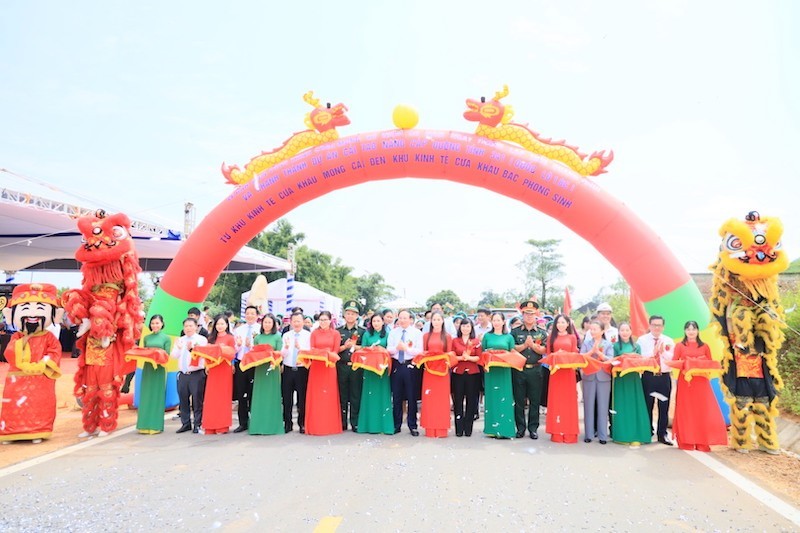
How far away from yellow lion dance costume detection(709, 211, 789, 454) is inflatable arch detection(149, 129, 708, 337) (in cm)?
164

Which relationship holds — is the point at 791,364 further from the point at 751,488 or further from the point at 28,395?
the point at 28,395

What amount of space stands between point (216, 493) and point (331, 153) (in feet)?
18.0

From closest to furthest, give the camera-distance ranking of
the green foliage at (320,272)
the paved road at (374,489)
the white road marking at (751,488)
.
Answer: the paved road at (374,489) < the white road marking at (751,488) < the green foliage at (320,272)

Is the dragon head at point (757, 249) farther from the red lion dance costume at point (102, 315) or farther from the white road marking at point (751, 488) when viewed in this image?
the red lion dance costume at point (102, 315)

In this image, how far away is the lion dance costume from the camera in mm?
5430

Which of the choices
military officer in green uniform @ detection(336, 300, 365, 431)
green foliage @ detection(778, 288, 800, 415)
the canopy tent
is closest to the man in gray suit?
green foliage @ detection(778, 288, 800, 415)

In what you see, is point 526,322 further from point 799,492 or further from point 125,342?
point 125,342

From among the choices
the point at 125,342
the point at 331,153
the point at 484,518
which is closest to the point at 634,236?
the point at 331,153

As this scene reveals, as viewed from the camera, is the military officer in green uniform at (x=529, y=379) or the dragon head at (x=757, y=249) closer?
the dragon head at (x=757, y=249)

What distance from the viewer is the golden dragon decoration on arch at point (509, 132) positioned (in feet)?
25.4

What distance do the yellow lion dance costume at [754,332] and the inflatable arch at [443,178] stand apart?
1640 mm

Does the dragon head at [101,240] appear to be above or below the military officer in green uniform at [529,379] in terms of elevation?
above

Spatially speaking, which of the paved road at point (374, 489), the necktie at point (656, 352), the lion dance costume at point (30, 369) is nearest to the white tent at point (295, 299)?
the lion dance costume at point (30, 369)

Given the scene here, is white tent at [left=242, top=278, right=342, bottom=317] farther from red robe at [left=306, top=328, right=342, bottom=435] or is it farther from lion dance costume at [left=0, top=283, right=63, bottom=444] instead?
lion dance costume at [left=0, top=283, right=63, bottom=444]
